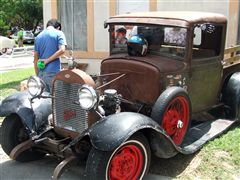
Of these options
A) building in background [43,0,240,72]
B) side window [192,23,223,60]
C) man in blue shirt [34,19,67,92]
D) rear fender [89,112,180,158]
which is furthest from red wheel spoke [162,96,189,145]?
building in background [43,0,240,72]

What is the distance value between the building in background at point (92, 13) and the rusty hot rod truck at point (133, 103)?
4.25 meters

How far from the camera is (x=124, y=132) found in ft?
11.6

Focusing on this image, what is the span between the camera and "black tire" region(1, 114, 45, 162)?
4.57 m

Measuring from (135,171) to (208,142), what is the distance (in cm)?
147

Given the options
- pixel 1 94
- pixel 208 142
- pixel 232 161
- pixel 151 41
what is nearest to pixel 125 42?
pixel 151 41

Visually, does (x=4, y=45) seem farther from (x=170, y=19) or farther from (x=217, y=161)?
(x=217, y=161)

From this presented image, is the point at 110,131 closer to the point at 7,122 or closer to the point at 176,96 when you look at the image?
the point at 176,96

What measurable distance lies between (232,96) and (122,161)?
245 cm

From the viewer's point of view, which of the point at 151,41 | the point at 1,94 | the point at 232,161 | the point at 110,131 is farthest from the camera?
the point at 1,94

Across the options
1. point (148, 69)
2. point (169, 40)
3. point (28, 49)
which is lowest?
point (28, 49)

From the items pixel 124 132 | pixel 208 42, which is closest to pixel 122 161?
pixel 124 132

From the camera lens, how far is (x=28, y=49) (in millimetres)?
18484

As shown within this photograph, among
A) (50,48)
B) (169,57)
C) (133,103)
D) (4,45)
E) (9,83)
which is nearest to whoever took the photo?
(133,103)

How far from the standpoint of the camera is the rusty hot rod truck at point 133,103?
3.73m
